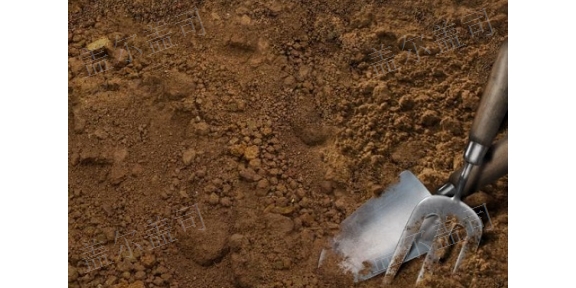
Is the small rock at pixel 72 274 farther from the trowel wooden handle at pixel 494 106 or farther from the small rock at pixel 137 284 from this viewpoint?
the trowel wooden handle at pixel 494 106

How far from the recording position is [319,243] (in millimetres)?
1902

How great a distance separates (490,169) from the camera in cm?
183

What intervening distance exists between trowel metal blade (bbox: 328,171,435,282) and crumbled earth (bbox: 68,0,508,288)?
27 mm

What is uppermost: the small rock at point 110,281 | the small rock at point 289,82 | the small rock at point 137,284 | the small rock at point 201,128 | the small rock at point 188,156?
the small rock at point 289,82

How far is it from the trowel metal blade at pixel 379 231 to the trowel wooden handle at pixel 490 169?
117 millimetres

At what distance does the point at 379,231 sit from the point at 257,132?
431 millimetres

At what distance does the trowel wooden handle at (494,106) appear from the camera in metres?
1.79

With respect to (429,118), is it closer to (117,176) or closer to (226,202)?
(226,202)

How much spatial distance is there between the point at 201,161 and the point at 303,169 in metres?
0.28

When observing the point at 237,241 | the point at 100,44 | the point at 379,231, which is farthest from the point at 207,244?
the point at 100,44

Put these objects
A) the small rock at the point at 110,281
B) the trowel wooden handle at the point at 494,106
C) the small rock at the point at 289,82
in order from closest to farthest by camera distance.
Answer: the trowel wooden handle at the point at 494,106 → the small rock at the point at 110,281 → the small rock at the point at 289,82

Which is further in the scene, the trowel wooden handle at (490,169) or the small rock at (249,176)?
the small rock at (249,176)

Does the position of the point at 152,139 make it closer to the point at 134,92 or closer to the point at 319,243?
the point at 134,92

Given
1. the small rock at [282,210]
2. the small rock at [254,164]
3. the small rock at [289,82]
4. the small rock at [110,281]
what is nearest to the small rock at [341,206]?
the small rock at [282,210]
